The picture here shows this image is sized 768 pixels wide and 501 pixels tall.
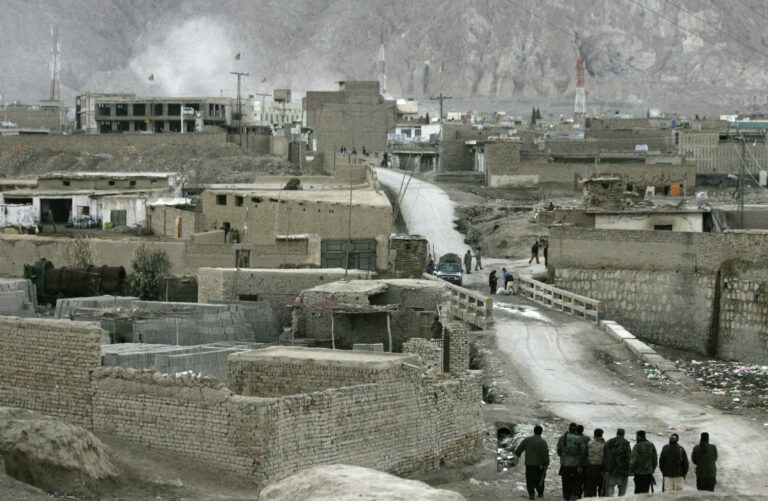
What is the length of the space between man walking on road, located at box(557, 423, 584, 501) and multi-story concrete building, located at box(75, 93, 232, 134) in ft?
209

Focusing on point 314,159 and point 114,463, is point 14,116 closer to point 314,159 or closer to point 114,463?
point 314,159

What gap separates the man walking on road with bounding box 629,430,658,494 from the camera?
42.5 ft

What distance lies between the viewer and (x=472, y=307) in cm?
2395

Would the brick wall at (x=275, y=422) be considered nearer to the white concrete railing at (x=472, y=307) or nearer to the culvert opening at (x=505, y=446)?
the culvert opening at (x=505, y=446)

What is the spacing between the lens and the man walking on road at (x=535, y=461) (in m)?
13.2

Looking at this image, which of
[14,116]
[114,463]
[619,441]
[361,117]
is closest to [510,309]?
[619,441]

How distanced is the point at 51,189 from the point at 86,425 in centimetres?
2233

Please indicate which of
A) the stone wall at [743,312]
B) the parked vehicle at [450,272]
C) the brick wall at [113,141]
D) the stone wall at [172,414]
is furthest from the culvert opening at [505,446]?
the brick wall at [113,141]

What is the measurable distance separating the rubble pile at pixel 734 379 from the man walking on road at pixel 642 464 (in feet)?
17.8

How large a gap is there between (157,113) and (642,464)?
67939 mm

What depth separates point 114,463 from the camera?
10891 millimetres

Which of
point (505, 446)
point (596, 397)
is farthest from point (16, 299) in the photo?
point (596, 397)

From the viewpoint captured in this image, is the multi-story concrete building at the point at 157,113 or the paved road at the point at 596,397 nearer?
the paved road at the point at 596,397

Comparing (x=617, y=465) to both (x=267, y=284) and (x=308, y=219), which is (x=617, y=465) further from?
(x=308, y=219)
